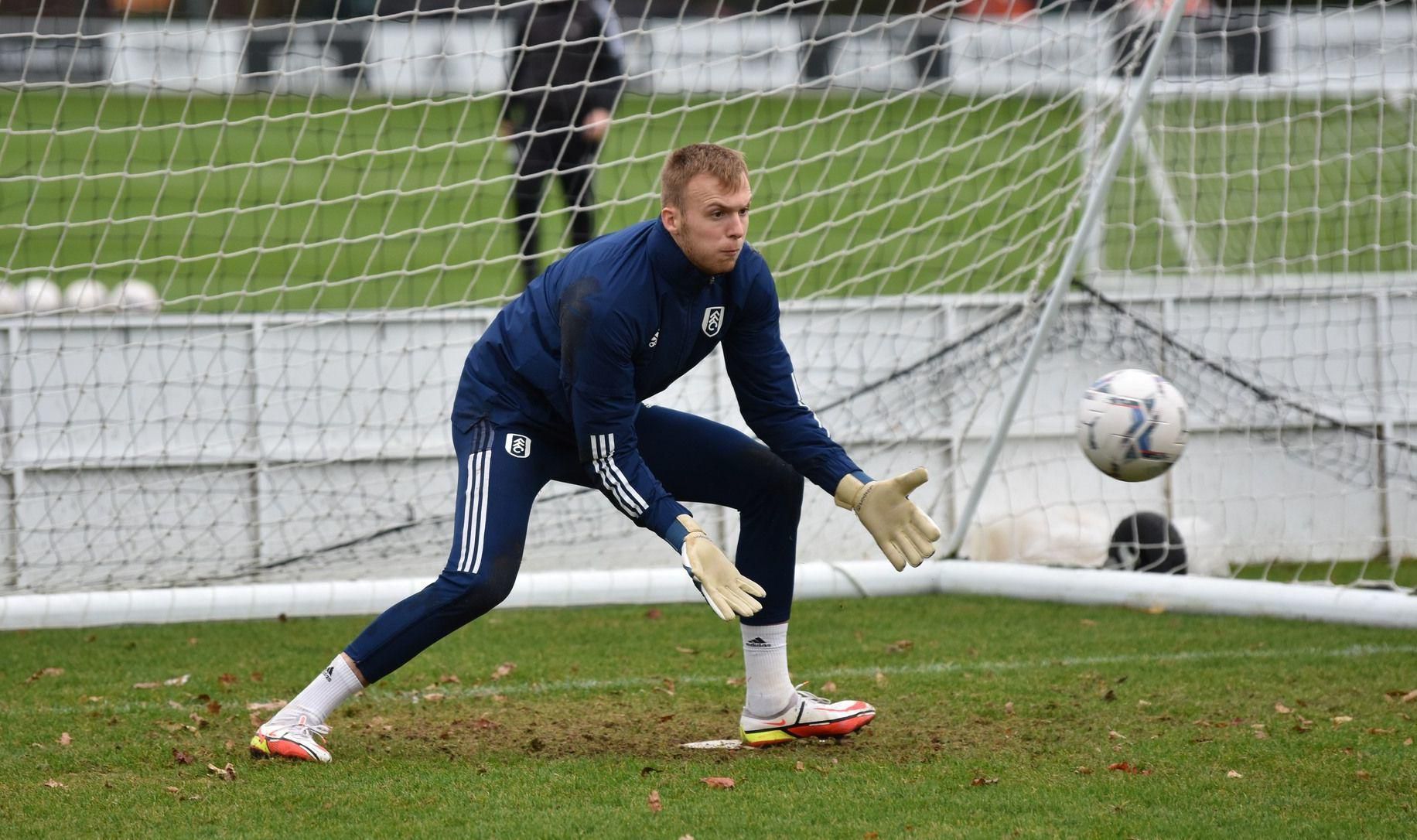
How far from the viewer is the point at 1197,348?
8422 mm

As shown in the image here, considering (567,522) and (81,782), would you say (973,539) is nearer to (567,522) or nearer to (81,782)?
(567,522)

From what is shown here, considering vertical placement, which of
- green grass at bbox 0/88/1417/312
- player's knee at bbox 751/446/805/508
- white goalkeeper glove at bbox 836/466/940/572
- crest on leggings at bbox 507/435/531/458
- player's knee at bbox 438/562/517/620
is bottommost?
player's knee at bbox 438/562/517/620

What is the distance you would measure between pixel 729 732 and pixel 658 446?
955 mm

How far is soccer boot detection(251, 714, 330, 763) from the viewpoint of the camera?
445 cm

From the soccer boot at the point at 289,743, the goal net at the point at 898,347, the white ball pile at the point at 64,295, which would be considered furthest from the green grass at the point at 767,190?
the soccer boot at the point at 289,743

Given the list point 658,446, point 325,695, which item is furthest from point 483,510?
point 325,695

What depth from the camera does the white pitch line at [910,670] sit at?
556 cm

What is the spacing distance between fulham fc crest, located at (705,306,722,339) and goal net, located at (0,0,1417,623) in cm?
240

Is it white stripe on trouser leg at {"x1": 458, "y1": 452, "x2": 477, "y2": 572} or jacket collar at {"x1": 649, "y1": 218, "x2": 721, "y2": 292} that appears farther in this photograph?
white stripe on trouser leg at {"x1": 458, "y1": 452, "x2": 477, "y2": 572}

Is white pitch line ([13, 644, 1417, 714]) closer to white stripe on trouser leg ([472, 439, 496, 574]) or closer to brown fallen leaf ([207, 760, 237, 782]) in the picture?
brown fallen leaf ([207, 760, 237, 782])

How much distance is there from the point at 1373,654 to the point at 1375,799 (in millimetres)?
2190

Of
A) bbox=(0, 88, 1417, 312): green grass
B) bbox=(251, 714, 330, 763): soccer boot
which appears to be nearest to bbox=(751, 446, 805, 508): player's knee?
bbox=(251, 714, 330, 763): soccer boot

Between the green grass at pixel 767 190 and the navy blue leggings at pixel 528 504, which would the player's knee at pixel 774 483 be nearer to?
the navy blue leggings at pixel 528 504

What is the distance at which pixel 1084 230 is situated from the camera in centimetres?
689
